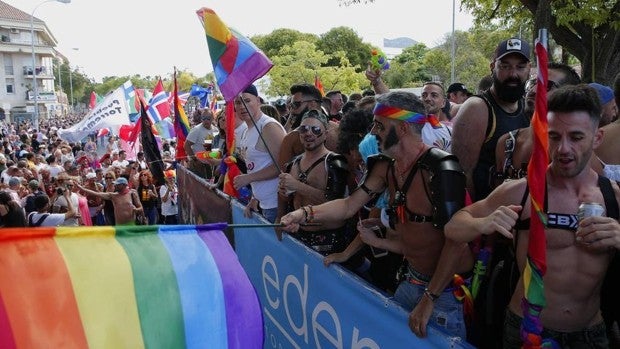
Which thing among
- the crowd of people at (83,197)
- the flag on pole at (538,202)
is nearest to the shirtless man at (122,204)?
the crowd of people at (83,197)

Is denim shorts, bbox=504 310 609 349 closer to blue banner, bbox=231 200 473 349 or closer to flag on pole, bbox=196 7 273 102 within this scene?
blue banner, bbox=231 200 473 349

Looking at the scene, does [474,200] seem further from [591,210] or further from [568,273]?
[591,210]

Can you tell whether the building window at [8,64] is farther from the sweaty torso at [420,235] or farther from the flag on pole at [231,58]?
the sweaty torso at [420,235]

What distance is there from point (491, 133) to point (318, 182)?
145 cm

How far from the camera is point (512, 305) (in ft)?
8.86

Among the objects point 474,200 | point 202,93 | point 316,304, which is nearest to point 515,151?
point 474,200

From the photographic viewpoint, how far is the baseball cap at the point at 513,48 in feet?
12.0

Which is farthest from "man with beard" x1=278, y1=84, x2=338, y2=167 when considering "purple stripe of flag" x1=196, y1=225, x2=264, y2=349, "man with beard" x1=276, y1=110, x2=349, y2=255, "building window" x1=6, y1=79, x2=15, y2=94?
"building window" x1=6, y1=79, x2=15, y2=94

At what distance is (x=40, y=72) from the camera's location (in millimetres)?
80875

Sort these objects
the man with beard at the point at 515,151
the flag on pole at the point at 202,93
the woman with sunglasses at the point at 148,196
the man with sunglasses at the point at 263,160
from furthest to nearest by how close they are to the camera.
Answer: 1. the flag on pole at the point at 202,93
2. the woman with sunglasses at the point at 148,196
3. the man with sunglasses at the point at 263,160
4. the man with beard at the point at 515,151

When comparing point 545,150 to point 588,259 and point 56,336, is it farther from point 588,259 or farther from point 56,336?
point 56,336

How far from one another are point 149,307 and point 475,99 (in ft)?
8.03

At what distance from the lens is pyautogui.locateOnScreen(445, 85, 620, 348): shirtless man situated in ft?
7.89

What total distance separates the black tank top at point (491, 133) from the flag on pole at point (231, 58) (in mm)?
2104
